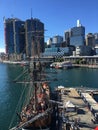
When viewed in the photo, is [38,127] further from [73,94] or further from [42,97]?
[73,94]

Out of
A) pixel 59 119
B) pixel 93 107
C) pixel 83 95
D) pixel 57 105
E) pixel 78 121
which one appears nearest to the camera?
pixel 78 121

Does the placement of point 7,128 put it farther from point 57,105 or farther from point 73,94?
point 73,94

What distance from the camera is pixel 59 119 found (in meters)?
52.2

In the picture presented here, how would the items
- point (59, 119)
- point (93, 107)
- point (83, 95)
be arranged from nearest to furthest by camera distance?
point (59, 119) < point (93, 107) < point (83, 95)

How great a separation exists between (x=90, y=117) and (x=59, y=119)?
6332 mm

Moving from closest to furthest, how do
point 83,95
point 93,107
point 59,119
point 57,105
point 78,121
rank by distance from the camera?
point 78,121
point 59,119
point 93,107
point 57,105
point 83,95

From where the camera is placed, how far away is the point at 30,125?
4922 centimetres

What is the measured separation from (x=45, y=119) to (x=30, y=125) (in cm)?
318

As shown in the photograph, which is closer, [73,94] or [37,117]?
[37,117]

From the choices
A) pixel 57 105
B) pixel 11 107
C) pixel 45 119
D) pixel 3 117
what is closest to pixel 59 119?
pixel 45 119

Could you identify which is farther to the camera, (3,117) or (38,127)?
(3,117)

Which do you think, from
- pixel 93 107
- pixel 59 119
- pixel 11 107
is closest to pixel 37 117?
pixel 59 119

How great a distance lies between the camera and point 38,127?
1950 inches

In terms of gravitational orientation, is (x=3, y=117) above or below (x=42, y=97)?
below
